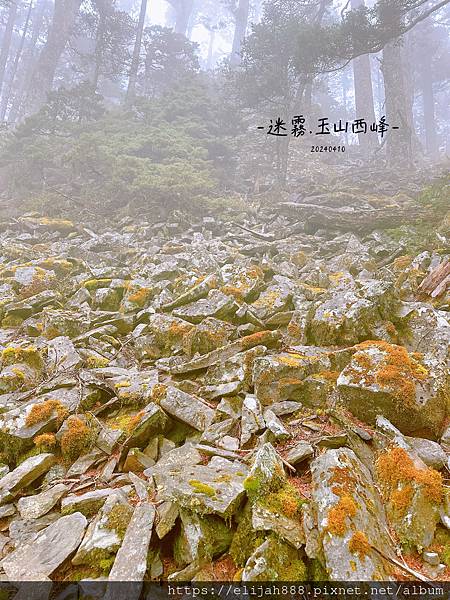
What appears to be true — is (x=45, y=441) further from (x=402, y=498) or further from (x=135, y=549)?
(x=402, y=498)

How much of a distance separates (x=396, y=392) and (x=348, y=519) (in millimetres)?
1382

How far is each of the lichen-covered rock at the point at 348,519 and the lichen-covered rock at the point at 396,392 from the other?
680 mm

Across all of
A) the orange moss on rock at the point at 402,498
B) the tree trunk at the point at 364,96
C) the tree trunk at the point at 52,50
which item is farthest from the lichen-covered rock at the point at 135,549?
the tree trunk at the point at 52,50

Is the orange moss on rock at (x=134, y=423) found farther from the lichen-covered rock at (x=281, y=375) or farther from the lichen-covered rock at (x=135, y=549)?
the lichen-covered rock at (x=281, y=375)

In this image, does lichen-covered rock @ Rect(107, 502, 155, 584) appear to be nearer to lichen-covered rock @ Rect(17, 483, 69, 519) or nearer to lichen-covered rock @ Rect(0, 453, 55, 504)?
lichen-covered rock @ Rect(17, 483, 69, 519)

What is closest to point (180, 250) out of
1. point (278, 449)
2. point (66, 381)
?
point (66, 381)

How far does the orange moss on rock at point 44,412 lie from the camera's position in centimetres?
407

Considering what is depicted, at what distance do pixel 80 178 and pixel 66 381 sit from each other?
1379cm

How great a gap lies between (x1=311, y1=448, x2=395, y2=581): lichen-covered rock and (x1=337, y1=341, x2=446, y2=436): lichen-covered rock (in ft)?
2.23

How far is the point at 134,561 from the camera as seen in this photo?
2523mm

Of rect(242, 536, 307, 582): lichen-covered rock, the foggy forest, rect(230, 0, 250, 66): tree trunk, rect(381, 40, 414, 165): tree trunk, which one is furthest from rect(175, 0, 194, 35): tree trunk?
rect(242, 536, 307, 582): lichen-covered rock

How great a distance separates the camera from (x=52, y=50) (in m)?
22.6

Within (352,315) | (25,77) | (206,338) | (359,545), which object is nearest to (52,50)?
(25,77)

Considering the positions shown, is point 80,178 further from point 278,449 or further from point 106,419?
point 278,449
